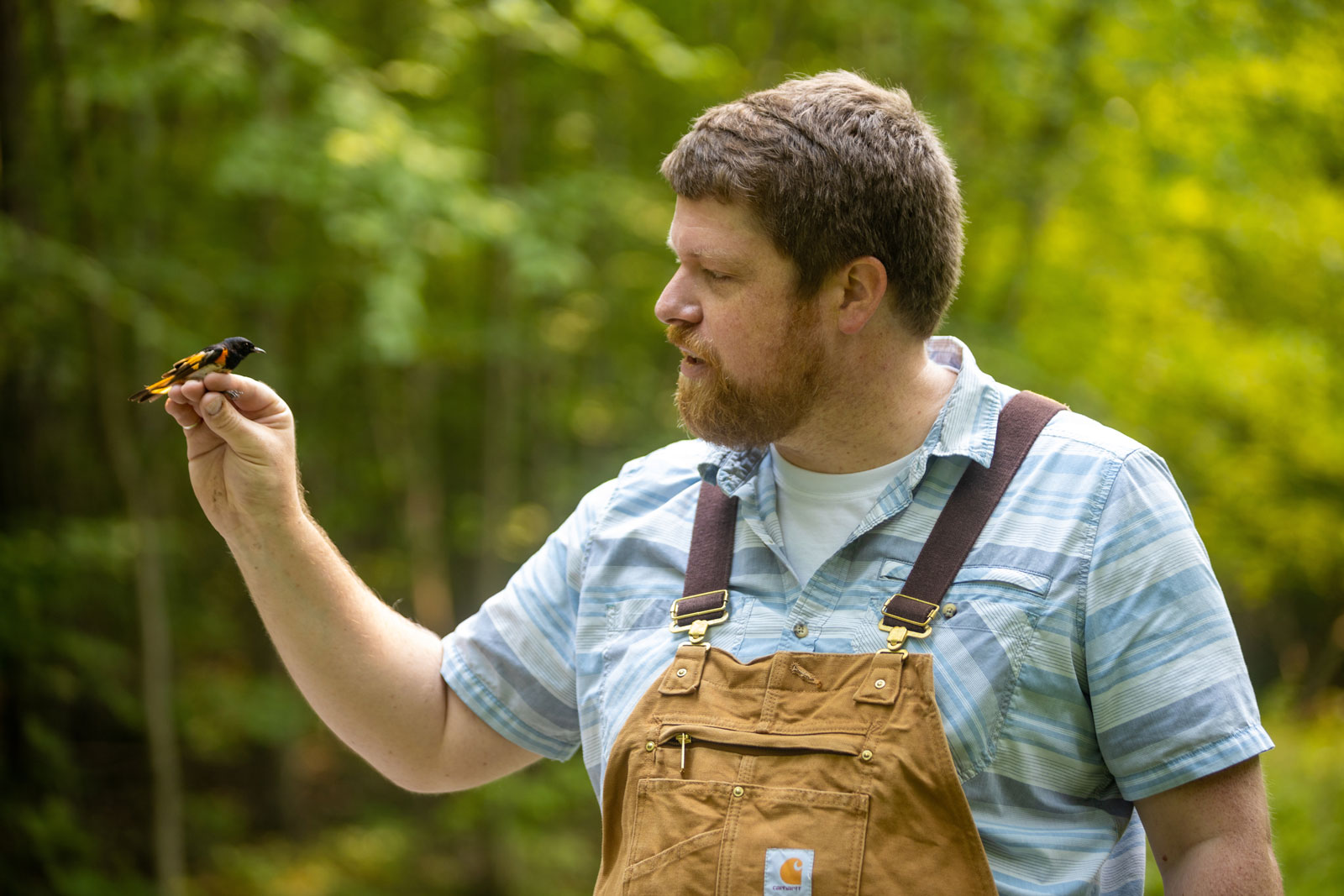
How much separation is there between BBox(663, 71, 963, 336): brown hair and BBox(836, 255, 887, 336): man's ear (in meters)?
0.02

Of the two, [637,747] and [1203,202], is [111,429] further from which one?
[1203,202]

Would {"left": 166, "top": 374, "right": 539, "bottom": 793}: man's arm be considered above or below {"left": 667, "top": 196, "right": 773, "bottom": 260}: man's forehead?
below

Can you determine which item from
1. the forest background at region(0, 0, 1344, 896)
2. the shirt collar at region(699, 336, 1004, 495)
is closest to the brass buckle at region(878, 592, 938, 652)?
the shirt collar at region(699, 336, 1004, 495)

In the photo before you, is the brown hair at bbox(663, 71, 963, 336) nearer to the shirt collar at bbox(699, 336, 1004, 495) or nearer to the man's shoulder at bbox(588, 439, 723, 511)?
the shirt collar at bbox(699, 336, 1004, 495)

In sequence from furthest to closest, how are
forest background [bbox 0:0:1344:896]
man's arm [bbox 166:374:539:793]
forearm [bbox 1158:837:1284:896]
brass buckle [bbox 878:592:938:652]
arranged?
1. forest background [bbox 0:0:1344:896]
2. man's arm [bbox 166:374:539:793]
3. brass buckle [bbox 878:592:938:652]
4. forearm [bbox 1158:837:1284:896]

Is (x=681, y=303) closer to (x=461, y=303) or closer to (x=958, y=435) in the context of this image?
(x=958, y=435)

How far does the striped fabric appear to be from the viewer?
1476mm

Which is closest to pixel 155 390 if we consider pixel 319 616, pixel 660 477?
pixel 319 616

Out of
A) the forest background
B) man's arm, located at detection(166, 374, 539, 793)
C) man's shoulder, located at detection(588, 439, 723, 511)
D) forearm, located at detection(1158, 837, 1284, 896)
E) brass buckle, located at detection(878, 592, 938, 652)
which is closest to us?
forearm, located at detection(1158, 837, 1284, 896)

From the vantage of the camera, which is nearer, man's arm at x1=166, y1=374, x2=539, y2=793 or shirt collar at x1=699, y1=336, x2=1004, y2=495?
shirt collar at x1=699, y1=336, x2=1004, y2=495

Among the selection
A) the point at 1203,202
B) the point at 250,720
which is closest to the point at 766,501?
the point at 1203,202

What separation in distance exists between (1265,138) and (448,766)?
19.7 feet

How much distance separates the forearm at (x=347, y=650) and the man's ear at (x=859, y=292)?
971 mm

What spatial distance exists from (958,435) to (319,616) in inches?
43.9
